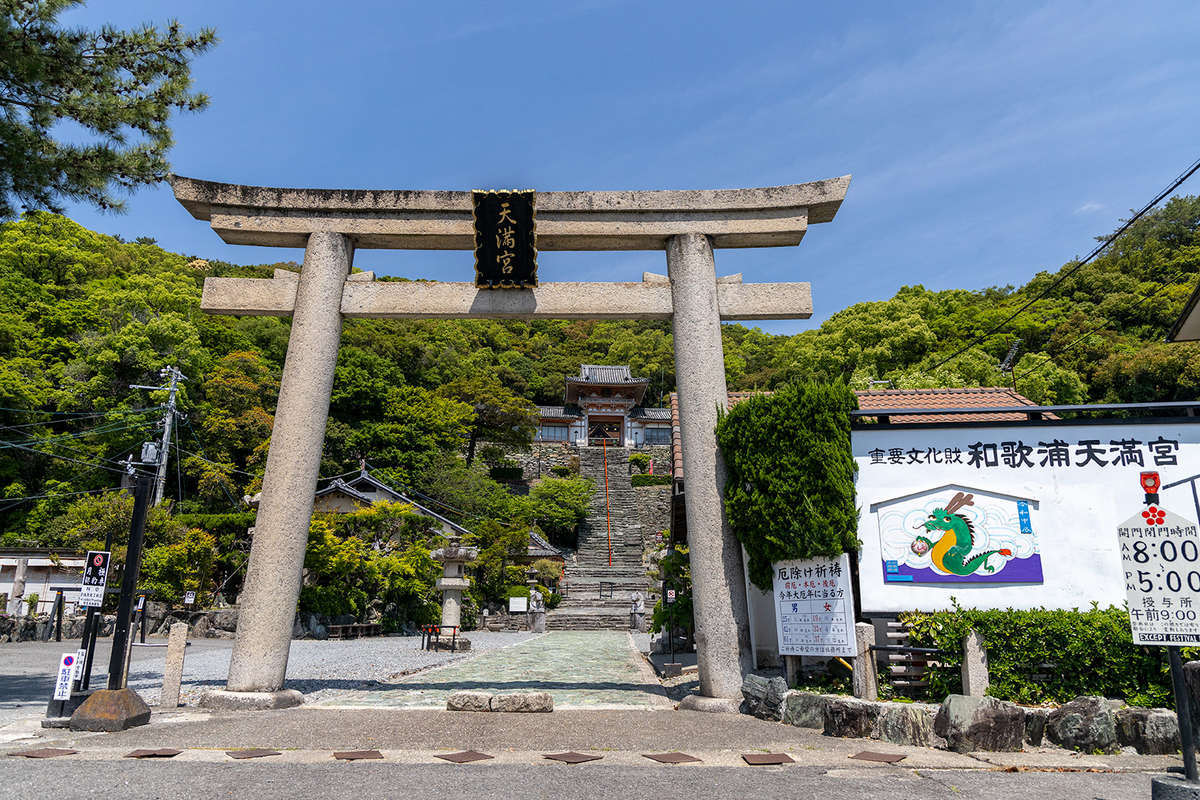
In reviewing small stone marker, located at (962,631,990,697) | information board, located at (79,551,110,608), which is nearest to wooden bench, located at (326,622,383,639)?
information board, located at (79,551,110,608)

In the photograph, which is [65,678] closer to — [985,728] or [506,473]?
[985,728]

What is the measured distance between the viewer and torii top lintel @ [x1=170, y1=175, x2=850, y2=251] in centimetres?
826

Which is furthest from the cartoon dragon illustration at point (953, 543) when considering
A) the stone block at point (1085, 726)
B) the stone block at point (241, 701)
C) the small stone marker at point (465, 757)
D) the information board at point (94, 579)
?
the information board at point (94, 579)

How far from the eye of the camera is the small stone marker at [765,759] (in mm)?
4836

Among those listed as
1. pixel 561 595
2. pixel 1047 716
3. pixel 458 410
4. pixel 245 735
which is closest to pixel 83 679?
pixel 245 735

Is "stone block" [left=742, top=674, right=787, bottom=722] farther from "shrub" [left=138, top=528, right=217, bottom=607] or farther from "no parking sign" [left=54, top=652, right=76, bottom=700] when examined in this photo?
"shrub" [left=138, top=528, right=217, bottom=607]

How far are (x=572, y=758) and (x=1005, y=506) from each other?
4.95 m

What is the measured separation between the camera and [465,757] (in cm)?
489

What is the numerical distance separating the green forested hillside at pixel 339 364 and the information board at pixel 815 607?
1811 cm

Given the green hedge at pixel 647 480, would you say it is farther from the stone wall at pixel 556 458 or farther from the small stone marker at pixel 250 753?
the small stone marker at pixel 250 753

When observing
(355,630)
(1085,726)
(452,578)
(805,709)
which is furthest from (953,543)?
(355,630)

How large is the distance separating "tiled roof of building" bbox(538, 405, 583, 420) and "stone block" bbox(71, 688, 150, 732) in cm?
4711

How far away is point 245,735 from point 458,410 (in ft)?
107

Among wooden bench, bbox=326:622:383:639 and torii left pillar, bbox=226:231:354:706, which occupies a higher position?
torii left pillar, bbox=226:231:354:706
